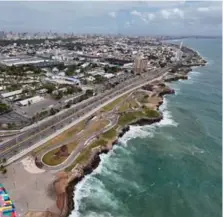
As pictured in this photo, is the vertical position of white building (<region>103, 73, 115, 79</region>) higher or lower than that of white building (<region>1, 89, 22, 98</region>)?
lower

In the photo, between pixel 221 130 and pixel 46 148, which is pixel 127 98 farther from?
pixel 46 148

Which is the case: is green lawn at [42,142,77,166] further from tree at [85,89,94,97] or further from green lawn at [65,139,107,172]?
tree at [85,89,94,97]

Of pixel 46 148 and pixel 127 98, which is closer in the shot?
pixel 46 148

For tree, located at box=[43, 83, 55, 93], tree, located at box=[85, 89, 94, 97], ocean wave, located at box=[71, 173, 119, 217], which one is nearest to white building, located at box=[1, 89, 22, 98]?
tree, located at box=[43, 83, 55, 93]

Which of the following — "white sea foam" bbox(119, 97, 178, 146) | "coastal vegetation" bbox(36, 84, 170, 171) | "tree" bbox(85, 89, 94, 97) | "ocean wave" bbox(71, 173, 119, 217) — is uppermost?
"coastal vegetation" bbox(36, 84, 170, 171)

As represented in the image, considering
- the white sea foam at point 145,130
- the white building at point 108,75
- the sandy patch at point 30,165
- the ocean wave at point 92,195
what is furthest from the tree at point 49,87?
the ocean wave at point 92,195

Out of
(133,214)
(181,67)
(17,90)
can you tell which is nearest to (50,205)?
(133,214)
